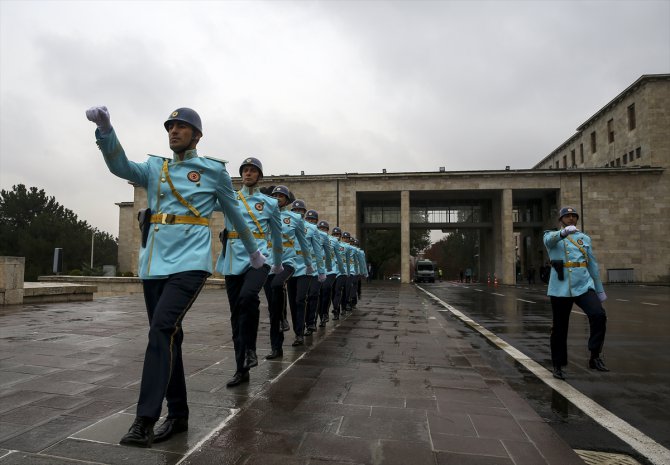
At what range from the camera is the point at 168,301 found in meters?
2.87

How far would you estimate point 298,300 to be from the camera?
6.70 metres

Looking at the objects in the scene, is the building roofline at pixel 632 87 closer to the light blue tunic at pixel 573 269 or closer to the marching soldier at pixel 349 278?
the marching soldier at pixel 349 278

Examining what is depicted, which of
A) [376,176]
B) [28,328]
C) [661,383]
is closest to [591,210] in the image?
[376,176]

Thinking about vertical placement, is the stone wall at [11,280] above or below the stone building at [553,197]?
below

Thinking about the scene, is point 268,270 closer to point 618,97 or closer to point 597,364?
point 597,364

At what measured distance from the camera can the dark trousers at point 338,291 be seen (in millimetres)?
10188

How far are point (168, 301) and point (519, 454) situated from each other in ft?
7.60

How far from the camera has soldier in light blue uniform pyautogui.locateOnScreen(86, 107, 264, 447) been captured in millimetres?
2740

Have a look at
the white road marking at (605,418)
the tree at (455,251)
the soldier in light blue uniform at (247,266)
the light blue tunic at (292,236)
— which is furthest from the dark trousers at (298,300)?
the tree at (455,251)

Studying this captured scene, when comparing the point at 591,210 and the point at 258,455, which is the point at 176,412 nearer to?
the point at 258,455

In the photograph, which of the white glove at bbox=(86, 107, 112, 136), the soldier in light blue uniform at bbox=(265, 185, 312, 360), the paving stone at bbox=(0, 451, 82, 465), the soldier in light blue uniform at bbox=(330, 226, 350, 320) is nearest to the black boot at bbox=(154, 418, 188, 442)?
the paving stone at bbox=(0, 451, 82, 465)

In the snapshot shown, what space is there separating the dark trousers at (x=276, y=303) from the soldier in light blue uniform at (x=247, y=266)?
595mm

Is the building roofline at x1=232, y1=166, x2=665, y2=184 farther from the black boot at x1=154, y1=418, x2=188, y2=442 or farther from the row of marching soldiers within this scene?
the black boot at x1=154, y1=418, x2=188, y2=442

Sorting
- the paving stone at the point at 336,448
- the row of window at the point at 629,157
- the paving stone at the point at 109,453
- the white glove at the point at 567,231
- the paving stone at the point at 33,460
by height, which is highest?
the row of window at the point at 629,157
